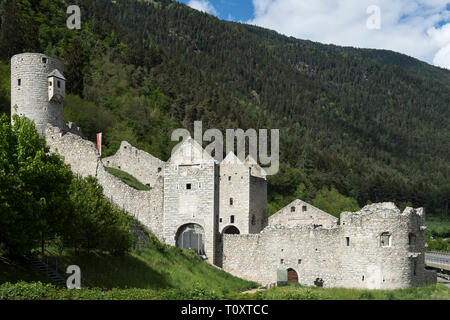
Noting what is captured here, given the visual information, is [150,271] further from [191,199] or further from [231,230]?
[231,230]

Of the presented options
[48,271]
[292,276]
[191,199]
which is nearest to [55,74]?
[191,199]

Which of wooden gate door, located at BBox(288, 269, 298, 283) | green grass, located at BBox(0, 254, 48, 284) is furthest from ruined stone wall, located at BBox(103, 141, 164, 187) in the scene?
green grass, located at BBox(0, 254, 48, 284)

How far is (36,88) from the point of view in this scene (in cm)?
4722

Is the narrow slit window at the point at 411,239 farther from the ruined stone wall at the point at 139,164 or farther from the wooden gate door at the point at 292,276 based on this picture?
the ruined stone wall at the point at 139,164

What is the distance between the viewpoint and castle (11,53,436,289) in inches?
1599

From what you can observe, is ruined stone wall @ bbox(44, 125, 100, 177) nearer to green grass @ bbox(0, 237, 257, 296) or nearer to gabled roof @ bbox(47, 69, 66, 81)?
gabled roof @ bbox(47, 69, 66, 81)

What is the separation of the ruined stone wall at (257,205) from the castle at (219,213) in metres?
0.09

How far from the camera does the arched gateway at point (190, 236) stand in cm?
4647

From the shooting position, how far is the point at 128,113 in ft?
262

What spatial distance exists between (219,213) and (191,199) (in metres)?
2.79

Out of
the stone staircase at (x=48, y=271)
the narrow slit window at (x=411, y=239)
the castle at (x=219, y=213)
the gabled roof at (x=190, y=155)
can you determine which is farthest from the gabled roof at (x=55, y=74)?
the narrow slit window at (x=411, y=239)

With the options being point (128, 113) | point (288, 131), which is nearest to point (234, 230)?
point (128, 113)

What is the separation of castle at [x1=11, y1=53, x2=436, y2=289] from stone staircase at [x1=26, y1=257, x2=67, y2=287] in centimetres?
1517

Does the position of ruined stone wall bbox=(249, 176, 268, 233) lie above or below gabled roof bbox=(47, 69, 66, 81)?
below
